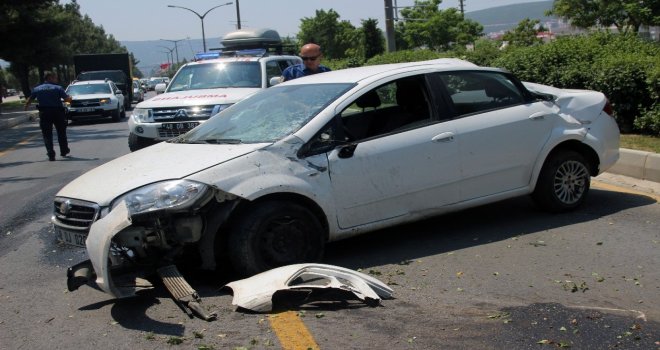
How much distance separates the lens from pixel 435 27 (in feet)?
230

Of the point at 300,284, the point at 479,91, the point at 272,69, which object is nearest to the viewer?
the point at 300,284

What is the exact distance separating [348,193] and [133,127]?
7495 mm

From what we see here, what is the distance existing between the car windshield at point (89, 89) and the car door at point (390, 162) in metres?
21.4

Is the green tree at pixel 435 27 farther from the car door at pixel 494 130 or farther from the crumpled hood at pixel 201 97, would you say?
the car door at pixel 494 130

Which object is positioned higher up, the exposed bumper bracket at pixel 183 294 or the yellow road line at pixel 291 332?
the exposed bumper bracket at pixel 183 294

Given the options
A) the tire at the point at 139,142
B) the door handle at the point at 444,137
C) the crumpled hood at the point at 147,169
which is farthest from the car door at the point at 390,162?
the tire at the point at 139,142

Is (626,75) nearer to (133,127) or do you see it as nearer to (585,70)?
(585,70)

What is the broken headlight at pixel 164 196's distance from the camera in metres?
4.85

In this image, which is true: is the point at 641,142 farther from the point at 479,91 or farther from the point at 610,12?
the point at 610,12

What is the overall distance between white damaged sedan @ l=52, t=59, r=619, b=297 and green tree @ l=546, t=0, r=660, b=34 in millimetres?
29386

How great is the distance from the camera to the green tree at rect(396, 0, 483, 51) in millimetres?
70000

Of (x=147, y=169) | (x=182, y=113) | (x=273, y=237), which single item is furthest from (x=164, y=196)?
(x=182, y=113)

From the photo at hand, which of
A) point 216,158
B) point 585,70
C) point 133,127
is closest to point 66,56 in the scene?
point 133,127

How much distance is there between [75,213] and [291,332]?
2.06 metres
